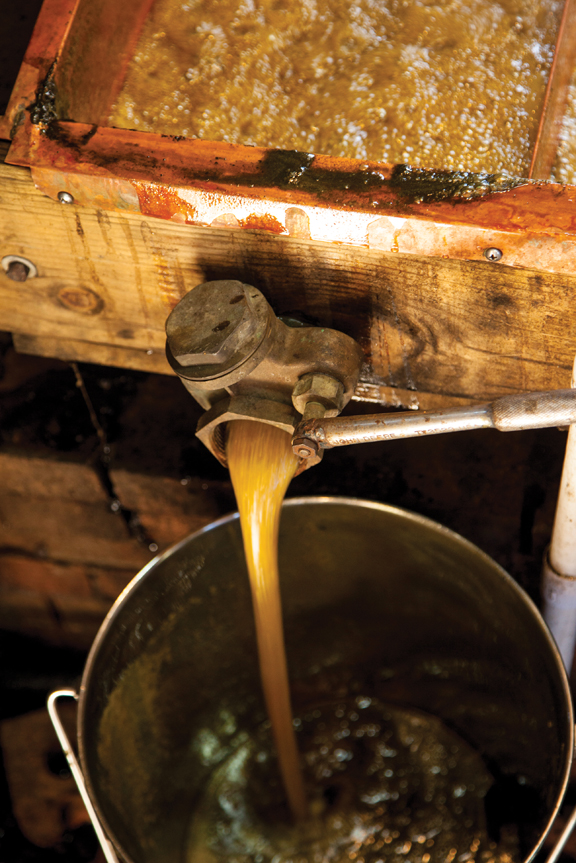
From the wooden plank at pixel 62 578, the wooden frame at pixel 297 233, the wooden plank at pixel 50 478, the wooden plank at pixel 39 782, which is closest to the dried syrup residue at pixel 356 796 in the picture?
the wooden plank at pixel 39 782

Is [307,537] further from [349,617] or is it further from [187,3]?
[187,3]

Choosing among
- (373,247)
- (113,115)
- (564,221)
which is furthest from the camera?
(113,115)

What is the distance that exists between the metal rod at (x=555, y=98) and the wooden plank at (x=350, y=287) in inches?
11.8

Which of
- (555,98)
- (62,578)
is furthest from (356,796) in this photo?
(555,98)

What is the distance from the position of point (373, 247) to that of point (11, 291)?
76 centimetres

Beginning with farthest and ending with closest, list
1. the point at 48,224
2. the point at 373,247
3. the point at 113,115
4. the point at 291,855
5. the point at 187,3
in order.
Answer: the point at 291,855, the point at 187,3, the point at 113,115, the point at 48,224, the point at 373,247

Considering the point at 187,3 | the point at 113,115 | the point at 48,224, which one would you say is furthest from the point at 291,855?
the point at 187,3

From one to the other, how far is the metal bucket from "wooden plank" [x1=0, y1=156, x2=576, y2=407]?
12.1 inches

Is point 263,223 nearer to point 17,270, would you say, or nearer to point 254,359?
point 254,359

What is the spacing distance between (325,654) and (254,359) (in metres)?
1.08

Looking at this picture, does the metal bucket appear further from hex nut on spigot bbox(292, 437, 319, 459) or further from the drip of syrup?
hex nut on spigot bbox(292, 437, 319, 459)

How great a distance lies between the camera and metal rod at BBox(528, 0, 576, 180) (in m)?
1.23

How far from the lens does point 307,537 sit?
154cm

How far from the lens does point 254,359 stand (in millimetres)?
1009
